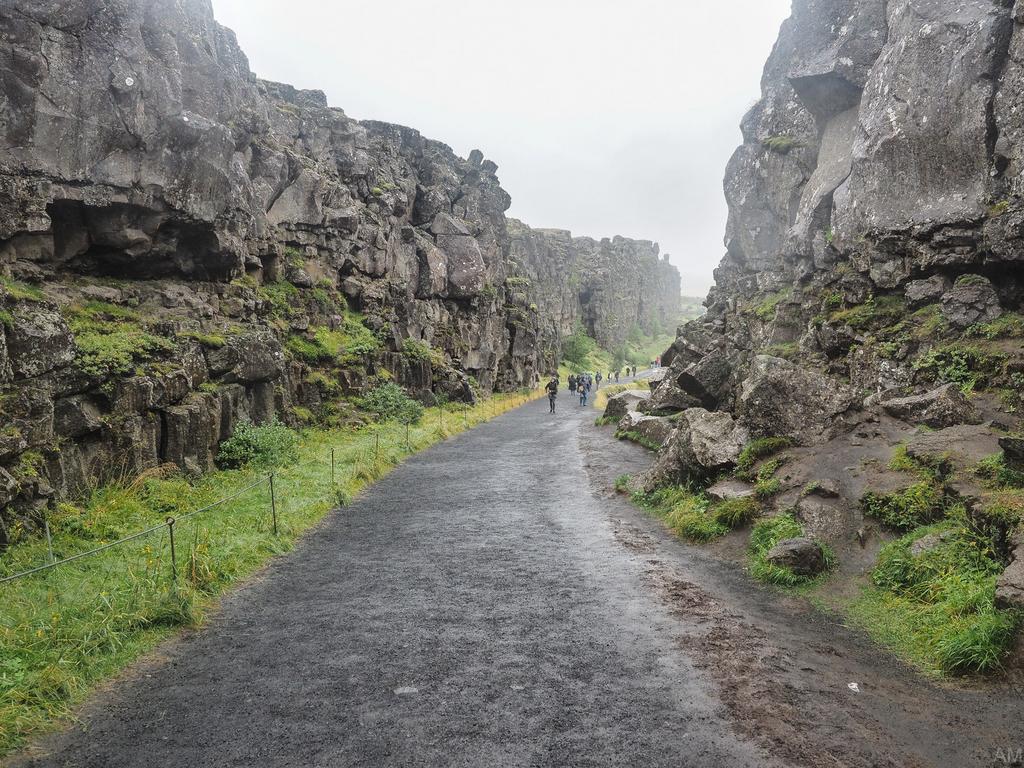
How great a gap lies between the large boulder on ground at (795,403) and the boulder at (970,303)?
12.1 ft

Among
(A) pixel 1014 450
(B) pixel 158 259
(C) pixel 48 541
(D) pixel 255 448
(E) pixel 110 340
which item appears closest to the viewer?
(A) pixel 1014 450

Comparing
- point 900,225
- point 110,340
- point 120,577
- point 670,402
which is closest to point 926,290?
point 900,225

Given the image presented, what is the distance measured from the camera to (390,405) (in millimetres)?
30938

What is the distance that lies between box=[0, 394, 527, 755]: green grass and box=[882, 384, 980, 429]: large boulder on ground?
1374cm

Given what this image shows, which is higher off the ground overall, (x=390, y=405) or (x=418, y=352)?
(x=418, y=352)

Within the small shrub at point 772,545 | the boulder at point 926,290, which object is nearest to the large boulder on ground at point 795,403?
the small shrub at point 772,545

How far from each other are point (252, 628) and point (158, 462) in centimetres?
812

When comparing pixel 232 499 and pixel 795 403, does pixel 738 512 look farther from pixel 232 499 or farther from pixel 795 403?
pixel 232 499

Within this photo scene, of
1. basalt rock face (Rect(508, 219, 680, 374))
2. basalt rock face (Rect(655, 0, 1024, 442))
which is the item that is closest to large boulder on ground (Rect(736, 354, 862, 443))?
basalt rock face (Rect(655, 0, 1024, 442))

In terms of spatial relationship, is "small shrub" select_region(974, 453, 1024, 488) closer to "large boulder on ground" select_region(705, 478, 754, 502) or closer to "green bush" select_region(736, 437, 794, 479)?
"large boulder on ground" select_region(705, 478, 754, 502)

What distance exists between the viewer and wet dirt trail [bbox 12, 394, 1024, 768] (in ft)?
19.7

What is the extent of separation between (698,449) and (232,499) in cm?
1168

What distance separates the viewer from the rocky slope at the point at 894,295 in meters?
11.7

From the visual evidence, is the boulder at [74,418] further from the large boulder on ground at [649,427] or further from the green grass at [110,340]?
the large boulder on ground at [649,427]
